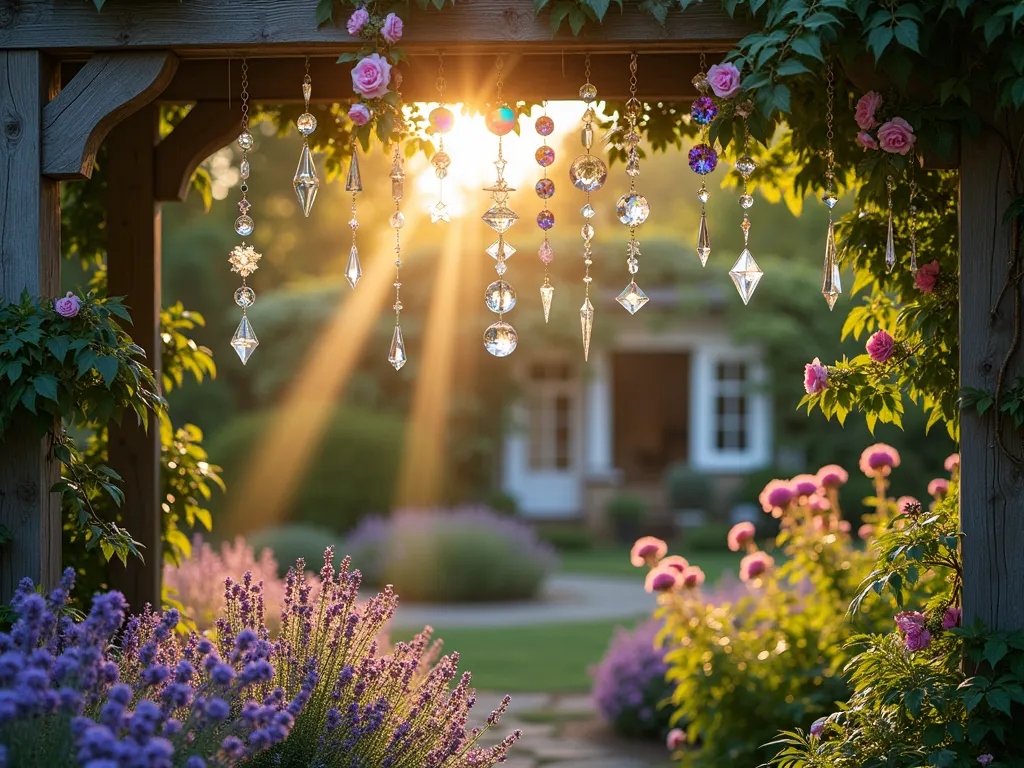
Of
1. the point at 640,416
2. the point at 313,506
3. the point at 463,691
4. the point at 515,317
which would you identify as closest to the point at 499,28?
the point at 463,691

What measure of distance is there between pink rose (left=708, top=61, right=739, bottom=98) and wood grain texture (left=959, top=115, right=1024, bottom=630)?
0.68m

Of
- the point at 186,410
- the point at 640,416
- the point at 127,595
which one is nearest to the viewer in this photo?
the point at 127,595

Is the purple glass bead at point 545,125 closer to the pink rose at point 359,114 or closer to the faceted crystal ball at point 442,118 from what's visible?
the faceted crystal ball at point 442,118

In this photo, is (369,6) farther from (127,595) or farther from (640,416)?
(640,416)

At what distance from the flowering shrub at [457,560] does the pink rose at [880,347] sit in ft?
22.9

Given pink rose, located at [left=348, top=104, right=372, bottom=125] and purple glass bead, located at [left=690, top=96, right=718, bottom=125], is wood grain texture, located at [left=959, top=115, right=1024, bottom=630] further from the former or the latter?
pink rose, located at [left=348, top=104, right=372, bottom=125]

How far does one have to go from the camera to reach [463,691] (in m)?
3.00

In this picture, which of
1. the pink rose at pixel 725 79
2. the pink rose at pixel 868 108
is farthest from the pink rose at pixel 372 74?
the pink rose at pixel 868 108

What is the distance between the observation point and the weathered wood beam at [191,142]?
3998 millimetres

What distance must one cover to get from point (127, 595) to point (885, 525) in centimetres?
270

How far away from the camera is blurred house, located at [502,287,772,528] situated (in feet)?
48.4

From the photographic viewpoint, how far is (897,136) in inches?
115

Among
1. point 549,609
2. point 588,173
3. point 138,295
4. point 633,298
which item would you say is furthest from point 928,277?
point 549,609

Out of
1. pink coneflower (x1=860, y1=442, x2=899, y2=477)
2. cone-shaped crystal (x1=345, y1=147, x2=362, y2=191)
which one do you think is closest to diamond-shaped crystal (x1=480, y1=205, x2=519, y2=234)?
cone-shaped crystal (x1=345, y1=147, x2=362, y2=191)
